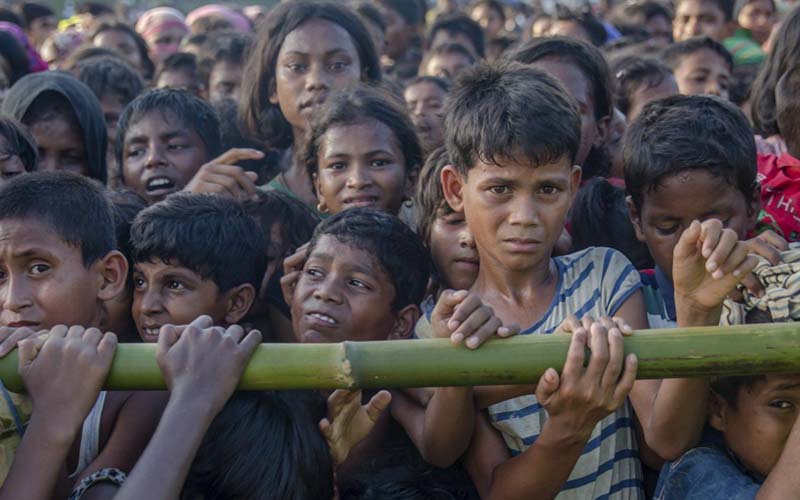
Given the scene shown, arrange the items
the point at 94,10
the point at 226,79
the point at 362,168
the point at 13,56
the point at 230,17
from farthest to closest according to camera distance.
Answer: the point at 94,10 → the point at 230,17 → the point at 226,79 → the point at 13,56 → the point at 362,168

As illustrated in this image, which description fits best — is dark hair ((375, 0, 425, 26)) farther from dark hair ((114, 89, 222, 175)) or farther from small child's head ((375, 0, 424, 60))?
dark hair ((114, 89, 222, 175))

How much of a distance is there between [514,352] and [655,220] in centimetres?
129

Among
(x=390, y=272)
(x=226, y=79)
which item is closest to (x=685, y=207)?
(x=390, y=272)

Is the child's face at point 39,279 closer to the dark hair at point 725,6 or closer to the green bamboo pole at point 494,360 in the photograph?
the green bamboo pole at point 494,360

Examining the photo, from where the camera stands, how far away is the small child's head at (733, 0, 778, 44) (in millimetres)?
8297

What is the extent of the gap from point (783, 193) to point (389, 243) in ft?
4.20

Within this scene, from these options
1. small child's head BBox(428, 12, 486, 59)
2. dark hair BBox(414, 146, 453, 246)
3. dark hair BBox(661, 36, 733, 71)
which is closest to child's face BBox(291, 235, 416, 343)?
dark hair BBox(414, 146, 453, 246)

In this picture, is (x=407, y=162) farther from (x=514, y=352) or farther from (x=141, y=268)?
(x=514, y=352)

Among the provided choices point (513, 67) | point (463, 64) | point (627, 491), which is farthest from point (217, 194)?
point (463, 64)

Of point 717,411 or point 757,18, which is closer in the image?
point 717,411

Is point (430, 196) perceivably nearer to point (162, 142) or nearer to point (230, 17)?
point (162, 142)

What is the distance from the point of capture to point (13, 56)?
5.95 m

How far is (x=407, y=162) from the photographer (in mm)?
4039

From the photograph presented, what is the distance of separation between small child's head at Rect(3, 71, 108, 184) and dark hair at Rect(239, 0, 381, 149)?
2.62 feet
